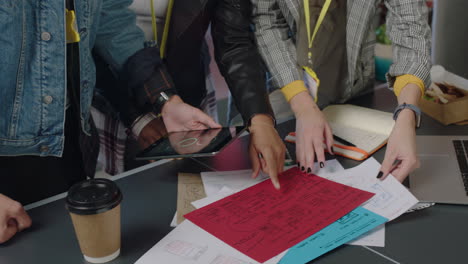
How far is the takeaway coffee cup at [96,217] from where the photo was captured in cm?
77

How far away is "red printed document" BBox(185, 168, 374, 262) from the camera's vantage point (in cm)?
89

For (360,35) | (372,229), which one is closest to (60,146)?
(372,229)

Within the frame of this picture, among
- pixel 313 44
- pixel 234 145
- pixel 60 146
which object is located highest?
pixel 313 44

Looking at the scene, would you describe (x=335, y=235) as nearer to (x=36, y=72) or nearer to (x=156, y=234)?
(x=156, y=234)

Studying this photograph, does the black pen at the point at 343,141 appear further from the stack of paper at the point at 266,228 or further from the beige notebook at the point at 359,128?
the stack of paper at the point at 266,228

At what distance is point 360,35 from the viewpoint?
4.75 feet

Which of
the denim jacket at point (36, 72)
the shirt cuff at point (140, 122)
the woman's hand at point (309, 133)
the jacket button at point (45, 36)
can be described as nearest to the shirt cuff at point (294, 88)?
the woman's hand at point (309, 133)

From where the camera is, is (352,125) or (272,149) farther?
(352,125)

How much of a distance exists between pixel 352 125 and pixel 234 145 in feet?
1.19

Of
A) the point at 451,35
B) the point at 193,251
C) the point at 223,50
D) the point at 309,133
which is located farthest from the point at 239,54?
the point at 451,35

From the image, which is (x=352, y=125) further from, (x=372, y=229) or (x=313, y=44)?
(x=372, y=229)

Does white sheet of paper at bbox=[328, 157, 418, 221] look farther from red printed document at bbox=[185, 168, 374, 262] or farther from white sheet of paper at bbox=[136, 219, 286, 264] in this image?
A: white sheet of paper at bbox=[136, 219, 286, 264]

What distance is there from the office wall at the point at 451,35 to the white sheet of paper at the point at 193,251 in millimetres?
1479

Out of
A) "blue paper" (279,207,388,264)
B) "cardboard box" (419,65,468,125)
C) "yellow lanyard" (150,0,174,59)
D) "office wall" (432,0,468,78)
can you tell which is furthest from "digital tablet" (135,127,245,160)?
"office wall" (432,0,468,78)
